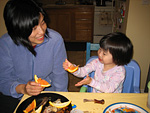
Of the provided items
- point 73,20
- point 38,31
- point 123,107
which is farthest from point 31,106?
point 73,20

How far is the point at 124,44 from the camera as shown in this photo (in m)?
1.36

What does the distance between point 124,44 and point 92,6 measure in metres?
3.84

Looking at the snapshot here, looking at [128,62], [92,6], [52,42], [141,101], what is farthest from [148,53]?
[92,6]

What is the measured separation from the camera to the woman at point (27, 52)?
1.02 m

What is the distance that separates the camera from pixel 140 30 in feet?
7.97

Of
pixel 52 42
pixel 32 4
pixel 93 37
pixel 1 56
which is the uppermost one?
pixel 32 4

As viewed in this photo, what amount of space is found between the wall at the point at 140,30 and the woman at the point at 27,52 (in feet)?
5.21

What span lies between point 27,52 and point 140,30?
203 centimetres

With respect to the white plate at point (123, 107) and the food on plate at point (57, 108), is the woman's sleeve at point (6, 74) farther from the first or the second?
the white plate at point (123, 107)

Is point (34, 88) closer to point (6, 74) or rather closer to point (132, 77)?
point (6, 74)

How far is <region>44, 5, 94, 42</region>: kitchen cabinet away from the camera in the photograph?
16.2 ft

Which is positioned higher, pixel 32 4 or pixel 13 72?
pixel 32 4

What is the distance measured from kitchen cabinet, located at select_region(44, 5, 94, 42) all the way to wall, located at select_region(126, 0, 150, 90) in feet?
8.84

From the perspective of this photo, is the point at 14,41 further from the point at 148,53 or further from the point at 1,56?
the point at 148,53
